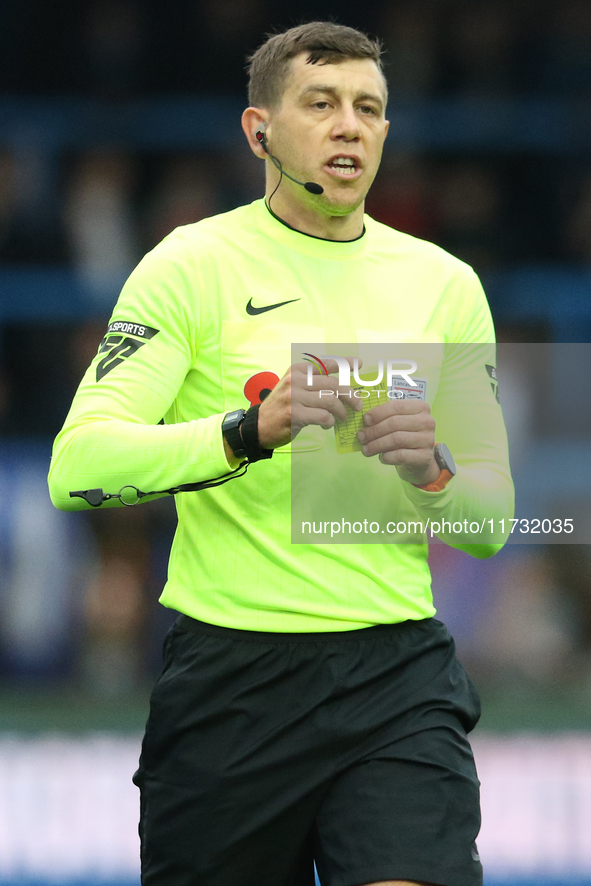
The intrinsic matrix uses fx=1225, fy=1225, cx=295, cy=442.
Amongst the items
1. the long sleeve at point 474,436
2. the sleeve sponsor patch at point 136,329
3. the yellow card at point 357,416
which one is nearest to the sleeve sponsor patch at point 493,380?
the long sleeve at point 474,436

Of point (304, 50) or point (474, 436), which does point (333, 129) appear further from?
point (474, 436)

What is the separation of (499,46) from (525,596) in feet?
13.1

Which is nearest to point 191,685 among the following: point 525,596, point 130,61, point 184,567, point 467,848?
point 184,567

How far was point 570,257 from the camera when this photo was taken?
8031 mm

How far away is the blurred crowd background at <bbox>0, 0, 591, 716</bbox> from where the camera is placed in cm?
673

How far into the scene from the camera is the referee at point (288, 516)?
2.28 m

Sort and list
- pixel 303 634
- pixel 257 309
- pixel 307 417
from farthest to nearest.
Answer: pixel 257 309
pixel 303 634
pixel 307 417

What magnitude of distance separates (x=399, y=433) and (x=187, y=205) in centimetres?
565

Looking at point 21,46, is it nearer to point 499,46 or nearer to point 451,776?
point 499,46

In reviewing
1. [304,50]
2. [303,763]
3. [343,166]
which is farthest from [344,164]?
[303,763]

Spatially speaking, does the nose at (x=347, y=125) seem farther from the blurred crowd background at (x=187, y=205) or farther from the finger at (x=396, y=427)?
the blurred crowd background at (x=187, y=205)

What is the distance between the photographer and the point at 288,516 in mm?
2426

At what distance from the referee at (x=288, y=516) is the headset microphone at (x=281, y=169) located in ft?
0.04

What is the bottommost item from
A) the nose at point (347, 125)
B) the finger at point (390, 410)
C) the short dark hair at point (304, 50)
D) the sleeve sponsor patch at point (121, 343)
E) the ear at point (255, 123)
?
the finger at point (390, 410)
